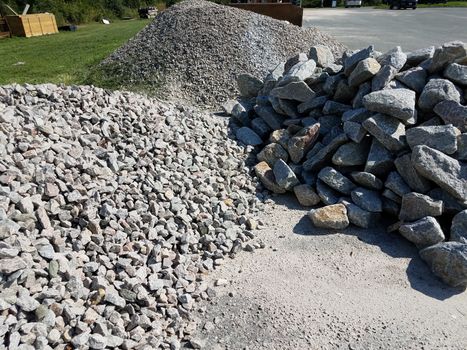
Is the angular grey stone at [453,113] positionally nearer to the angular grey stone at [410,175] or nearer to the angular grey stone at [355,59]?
the angular grey stone at [410,175]

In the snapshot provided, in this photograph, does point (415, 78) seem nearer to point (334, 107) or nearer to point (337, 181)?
point (334, 107)

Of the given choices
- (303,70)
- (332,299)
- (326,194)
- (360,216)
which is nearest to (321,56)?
(303,70)

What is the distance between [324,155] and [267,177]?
73cm

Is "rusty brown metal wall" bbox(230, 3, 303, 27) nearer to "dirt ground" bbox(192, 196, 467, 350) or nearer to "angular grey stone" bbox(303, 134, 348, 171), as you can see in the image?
"angular grey stone" bbox(303, 134, 348, 171)

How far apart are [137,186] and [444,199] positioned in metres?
3.12

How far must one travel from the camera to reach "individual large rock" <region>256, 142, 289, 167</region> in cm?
506

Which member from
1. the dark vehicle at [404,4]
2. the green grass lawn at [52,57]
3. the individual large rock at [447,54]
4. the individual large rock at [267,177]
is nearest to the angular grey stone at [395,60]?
the individual large rock at [447,54]

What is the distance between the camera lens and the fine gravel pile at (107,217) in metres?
2.77

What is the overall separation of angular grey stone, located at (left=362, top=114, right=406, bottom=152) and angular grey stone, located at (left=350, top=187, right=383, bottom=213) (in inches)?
21.7

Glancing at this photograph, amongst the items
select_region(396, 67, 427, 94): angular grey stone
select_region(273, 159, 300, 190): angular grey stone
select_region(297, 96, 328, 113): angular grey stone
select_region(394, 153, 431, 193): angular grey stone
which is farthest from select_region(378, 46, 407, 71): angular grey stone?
select_region(273, 159, 300, 190): angular grey stone

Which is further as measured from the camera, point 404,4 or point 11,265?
point 404,4

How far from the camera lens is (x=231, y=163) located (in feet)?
16.5

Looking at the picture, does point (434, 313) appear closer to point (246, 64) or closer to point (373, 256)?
point (373, 256)

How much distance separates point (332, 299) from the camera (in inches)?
132
